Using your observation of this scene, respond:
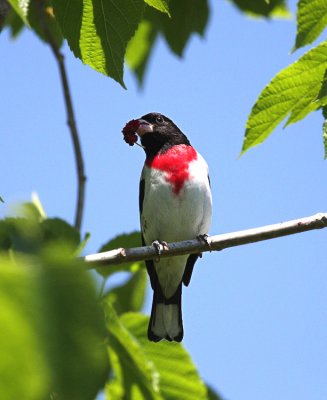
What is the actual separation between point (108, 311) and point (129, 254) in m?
0.70

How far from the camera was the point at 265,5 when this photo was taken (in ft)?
12.4

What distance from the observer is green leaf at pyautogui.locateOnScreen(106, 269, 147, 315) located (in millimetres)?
3113

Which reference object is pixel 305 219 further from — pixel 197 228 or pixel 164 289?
pixel 164 289

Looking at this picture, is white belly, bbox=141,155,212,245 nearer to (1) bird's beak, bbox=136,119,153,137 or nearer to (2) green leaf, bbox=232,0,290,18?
(1) bird's beak, bbox=136,119,153,137

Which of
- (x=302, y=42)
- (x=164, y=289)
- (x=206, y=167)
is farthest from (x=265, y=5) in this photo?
(x=164, y=289)

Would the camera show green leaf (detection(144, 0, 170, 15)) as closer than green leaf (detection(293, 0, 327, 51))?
Yes

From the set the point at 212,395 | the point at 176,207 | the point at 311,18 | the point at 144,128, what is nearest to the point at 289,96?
the point at 311,18

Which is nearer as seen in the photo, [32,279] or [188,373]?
[32,279]

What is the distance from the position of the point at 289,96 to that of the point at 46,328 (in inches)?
82.1

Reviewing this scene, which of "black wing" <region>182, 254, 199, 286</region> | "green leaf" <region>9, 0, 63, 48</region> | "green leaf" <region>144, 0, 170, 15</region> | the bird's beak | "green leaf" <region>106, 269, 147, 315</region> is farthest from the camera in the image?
"black wing" <region>182, 254, 199, 286</region>

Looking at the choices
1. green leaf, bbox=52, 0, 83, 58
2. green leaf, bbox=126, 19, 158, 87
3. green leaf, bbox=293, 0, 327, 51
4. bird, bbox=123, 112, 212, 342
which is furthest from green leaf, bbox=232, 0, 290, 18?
green leaf, bbox=52, 0, 83, 58

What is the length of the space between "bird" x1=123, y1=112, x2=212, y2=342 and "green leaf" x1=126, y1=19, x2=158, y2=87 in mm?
852

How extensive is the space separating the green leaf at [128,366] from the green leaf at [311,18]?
1271 mm

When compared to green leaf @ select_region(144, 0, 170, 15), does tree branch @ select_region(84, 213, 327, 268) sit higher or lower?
lower
